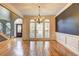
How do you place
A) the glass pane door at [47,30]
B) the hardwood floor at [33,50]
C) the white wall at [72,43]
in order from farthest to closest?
1. the glass pane door at [47,30]
2. the white wall at [72,43]
3. the hardwood floor at [33,50]

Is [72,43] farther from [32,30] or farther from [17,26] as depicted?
[17,26]

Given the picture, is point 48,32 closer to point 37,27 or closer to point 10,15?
point 37,27

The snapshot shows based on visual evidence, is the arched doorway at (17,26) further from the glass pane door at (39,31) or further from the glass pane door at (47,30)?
the glass pane door at (47,30)

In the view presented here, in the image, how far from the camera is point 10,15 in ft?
58.7

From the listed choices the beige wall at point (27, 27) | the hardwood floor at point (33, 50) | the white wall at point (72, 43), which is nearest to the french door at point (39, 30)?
the beige wall at point (27, 27)

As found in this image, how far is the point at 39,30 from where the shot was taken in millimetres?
15406

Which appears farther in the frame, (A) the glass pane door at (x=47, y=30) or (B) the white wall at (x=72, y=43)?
(A) the glass pane door at (x=47, y=30)

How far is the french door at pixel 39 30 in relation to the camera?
50.0 feet

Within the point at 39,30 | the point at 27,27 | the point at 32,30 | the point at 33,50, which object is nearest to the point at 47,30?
the point at 39,30

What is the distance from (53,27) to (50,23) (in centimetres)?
53

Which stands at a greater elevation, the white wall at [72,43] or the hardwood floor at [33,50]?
the white wall at [72,43]

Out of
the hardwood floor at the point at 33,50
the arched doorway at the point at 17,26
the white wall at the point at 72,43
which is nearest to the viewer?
the hardwood floor at the point at 33,50

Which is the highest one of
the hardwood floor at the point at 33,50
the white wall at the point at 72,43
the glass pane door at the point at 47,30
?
the glass pane door at the point at 47,30

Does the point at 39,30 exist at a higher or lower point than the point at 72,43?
higher
